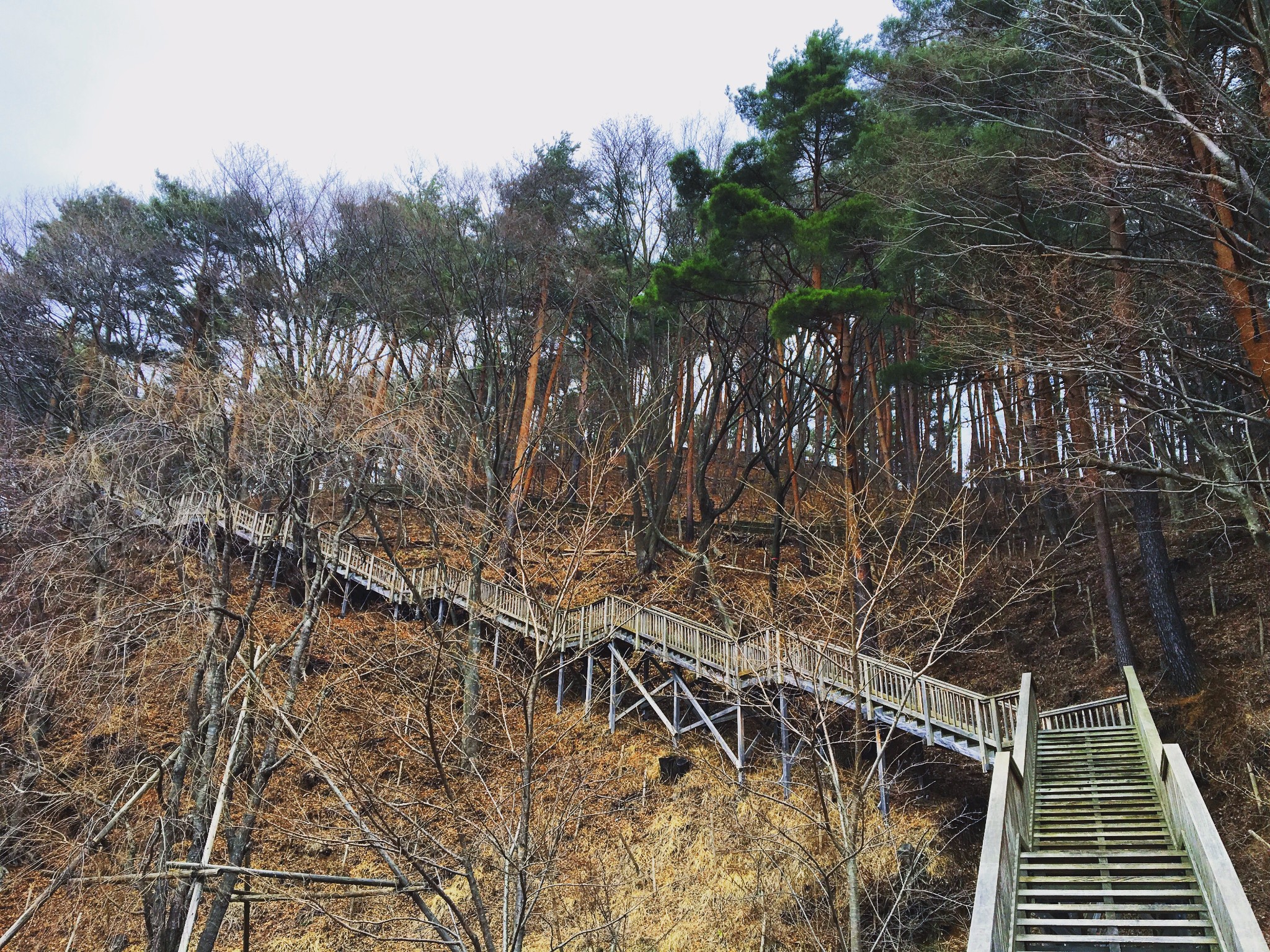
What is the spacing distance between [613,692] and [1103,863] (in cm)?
1033

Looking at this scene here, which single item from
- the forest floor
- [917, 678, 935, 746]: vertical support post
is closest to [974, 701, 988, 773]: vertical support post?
[917, 678, 935, 746]: vertical support post

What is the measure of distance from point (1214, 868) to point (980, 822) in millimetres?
8293

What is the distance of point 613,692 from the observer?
53.7 ft

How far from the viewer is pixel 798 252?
16.3m

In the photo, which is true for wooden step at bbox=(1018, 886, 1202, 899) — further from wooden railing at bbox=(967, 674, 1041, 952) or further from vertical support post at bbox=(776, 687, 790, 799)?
vertical support post at bbox=(776, 687, 790, 799)

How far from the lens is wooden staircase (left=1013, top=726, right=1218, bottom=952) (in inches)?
236

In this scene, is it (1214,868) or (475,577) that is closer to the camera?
(1214,868)

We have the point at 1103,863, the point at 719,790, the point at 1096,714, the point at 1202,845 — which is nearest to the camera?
the point at 1202,845

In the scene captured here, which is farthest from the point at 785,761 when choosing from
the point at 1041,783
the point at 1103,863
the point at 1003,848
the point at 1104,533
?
the point at 1003,848

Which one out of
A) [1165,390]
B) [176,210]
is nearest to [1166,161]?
[1165,390]

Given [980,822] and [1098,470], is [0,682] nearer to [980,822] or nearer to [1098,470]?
[980,822]

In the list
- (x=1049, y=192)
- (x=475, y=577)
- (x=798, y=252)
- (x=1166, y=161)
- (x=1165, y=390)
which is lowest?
(x=475, y=577)

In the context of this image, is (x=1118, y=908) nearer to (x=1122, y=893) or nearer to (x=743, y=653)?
(x=1122, y=893)

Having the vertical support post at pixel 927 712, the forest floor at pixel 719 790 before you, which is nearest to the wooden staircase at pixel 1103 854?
the vertical support post at pixel 927 712
